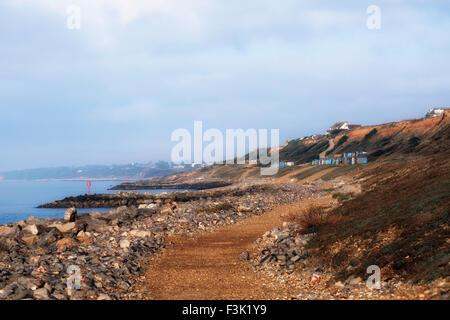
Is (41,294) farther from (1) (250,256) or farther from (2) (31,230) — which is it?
(2) (31,230)

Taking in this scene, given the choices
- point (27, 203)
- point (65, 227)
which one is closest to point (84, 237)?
point (65, 227)

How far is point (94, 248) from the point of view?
13.0 m

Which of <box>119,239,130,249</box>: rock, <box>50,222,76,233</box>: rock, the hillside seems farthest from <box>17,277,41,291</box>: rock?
the hillside

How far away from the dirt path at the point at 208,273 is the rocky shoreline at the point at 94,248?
0.67 metres

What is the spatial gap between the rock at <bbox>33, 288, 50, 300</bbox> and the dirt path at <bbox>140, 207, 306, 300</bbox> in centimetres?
232

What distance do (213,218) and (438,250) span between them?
46.7ft

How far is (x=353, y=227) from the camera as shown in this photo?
1222 centimetres

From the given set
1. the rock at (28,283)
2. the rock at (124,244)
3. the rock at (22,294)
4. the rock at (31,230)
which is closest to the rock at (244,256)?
the rock at (124,244)

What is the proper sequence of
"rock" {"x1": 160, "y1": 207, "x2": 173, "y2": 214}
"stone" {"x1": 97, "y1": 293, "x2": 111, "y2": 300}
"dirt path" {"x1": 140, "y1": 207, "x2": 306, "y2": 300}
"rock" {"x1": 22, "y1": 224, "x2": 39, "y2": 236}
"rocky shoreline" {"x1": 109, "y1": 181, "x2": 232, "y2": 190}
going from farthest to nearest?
"rocky shoreline" {"x1": 109, "y1": 181, "x2": 232, "y2": 190}
"rock" {"x1": 160, "y1": 207, "x2": 173, "y2": 214}
"rock" {"x1": 22, "y1": 224, "x2": 39, "y2": 236}
"dirt path" {"x1": 140, "y1": 207, "x2": 306, "y2": 300}
"stone" {"x1": 97, "y1": 293, "x2": 111, "y2": 300}

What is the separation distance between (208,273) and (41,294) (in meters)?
4.86

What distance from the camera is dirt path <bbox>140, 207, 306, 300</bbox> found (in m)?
9.43

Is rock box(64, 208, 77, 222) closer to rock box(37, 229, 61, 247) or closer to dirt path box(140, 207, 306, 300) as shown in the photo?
rock box(37, 229, 61, 247)

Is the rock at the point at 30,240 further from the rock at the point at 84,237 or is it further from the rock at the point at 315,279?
the rock at the point at 315,279
